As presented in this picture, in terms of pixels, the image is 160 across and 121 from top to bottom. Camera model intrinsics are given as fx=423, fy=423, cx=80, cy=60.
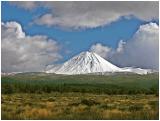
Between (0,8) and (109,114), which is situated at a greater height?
(0,8)

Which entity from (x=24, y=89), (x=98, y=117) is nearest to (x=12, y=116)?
(x=98, y=117)

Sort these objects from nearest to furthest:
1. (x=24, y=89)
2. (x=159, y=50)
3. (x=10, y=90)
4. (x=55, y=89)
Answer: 1. (x=159, y=50)
2. (x=10, y=90)
3. (x=24, y=89)
4. (x=55, y=89)

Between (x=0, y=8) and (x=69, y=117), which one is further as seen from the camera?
(x=69, y=117)

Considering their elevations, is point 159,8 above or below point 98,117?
above

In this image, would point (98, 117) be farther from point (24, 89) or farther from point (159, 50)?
point (24, 89)

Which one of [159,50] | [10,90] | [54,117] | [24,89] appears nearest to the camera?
[159,50]

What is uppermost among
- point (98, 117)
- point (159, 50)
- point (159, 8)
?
point (159, 8)

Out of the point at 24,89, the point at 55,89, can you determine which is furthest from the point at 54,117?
the point at 55,89

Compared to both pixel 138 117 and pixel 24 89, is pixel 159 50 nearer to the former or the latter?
pixel 138 117

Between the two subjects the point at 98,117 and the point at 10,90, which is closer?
the point at 98,117
